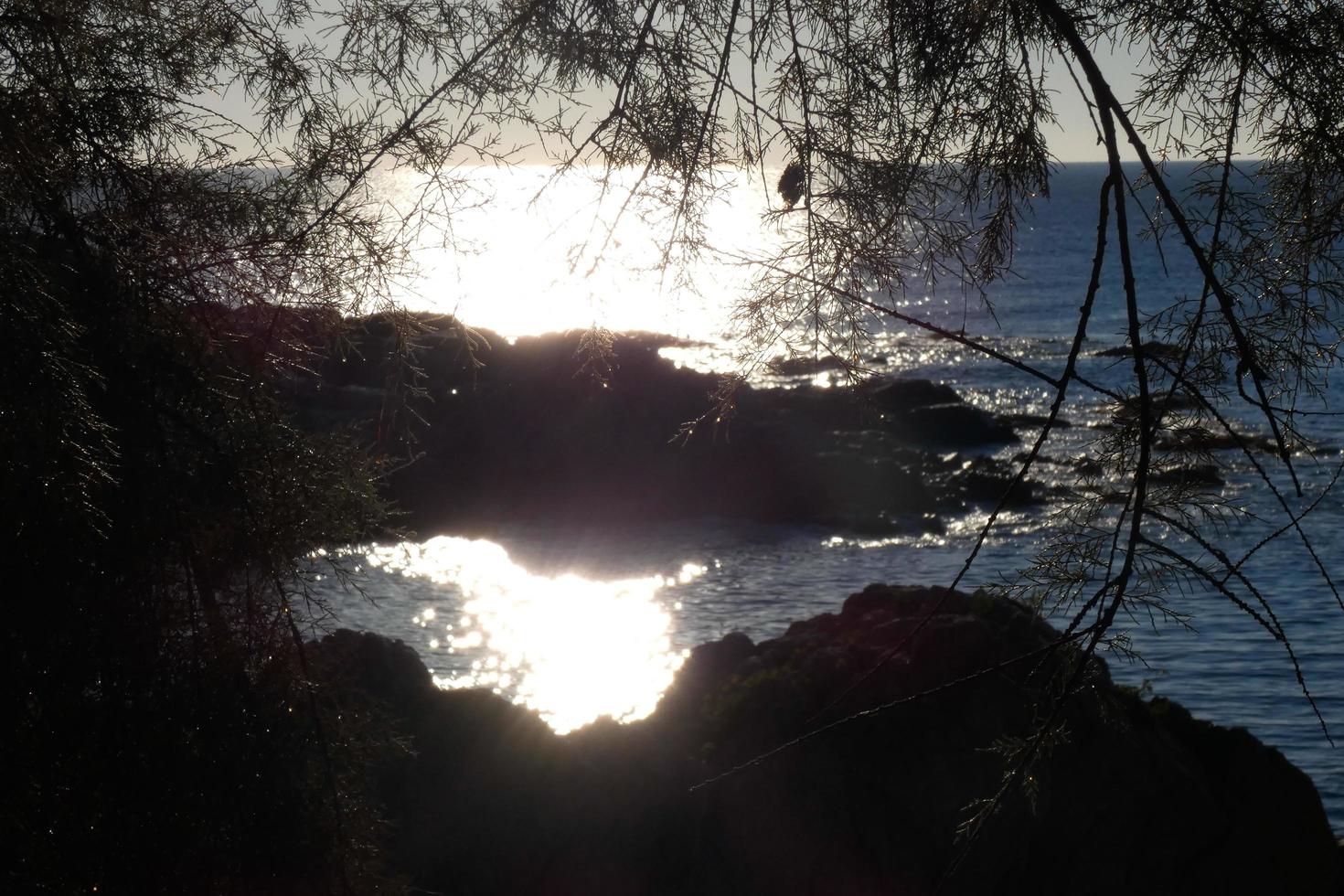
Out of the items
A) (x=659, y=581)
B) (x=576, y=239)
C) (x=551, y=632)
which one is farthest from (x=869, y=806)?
(x=659, y=581)

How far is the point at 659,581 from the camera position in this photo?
15.6 meters

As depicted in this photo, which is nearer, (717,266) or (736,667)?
(717,266)

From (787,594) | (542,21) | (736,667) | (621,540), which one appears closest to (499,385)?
(621,540)

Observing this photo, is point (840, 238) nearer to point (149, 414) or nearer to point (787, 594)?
point (149, 414)

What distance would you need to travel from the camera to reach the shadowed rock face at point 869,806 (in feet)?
21.0

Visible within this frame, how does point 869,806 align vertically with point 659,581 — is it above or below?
above

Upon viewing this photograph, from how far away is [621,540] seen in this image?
1767 cm

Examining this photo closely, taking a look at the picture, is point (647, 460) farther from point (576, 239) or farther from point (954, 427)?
point (576, 239)

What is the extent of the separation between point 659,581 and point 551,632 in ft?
8.02

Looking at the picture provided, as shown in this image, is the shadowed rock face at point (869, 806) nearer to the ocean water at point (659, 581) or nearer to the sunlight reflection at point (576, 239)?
the ocean water at point (659, 581)

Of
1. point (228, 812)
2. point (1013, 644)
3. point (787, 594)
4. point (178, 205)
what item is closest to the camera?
point (228, 812)

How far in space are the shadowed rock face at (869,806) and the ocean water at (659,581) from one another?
73cm

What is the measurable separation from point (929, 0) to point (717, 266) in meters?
1.09

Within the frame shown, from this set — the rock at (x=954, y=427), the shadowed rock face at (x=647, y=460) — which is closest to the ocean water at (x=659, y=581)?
the shadowed rock face at (x=647, y=460)
